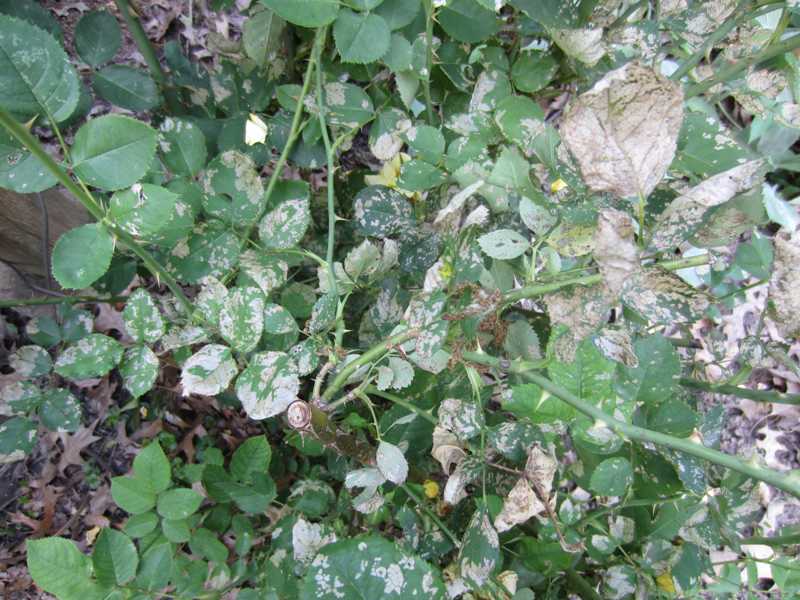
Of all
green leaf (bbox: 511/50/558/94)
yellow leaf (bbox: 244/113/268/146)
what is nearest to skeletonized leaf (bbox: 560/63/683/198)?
green leaf (bbox: 511/50/558/94)

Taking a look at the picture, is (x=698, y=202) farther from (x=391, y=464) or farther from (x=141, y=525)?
(x=141, y=525)

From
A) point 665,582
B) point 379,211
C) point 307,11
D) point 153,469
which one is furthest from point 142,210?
point 665,582

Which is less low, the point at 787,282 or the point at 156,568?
the point at 787,282

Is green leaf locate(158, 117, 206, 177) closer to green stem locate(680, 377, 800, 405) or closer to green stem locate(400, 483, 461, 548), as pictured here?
green stem locate(400, 483, 461, 548)

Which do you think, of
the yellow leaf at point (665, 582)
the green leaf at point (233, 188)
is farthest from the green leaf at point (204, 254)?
the yellow leaf at point (665, 582)

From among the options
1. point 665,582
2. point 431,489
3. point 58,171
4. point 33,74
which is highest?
point 33,74

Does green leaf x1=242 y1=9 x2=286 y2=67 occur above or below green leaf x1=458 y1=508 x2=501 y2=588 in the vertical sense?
above

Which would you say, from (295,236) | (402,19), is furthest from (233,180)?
(402,19)
